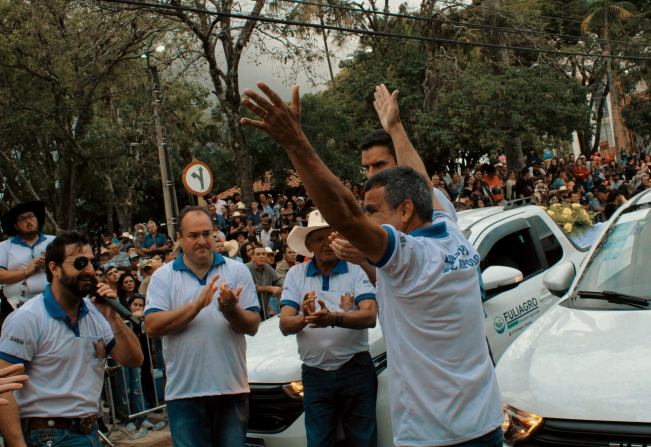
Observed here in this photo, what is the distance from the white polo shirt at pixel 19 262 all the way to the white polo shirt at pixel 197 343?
246 centimetres

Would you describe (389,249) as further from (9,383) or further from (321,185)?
(9,383)

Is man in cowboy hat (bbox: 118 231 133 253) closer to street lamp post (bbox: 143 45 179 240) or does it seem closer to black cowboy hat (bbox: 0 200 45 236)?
street lamp post (bbox: 143 45 179 240)

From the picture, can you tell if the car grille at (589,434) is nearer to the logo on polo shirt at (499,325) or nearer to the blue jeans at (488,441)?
the blue jeans at (488,441)

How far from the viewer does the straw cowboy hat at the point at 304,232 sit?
4125mm

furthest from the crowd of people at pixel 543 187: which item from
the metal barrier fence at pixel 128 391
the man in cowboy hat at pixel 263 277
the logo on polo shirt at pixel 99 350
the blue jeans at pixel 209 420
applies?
the logo on polo shirt at pixel 99 350

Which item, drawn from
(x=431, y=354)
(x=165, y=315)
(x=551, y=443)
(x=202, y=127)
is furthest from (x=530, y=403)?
(x=202, y=127)

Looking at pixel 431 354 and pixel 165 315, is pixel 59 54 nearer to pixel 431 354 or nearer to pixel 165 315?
pixel 165 315


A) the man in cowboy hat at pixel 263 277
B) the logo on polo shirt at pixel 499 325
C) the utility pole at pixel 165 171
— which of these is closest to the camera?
the logo on polo shirt at pixel 499 325

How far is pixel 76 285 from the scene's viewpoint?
3293 millimetres

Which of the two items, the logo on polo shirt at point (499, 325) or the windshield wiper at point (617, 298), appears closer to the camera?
the windshield wiper at point (617, 298)

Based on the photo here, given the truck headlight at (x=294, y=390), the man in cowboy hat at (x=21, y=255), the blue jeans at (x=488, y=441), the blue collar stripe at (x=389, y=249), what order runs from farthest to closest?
the man in cowboy hat at (x=21, y=255) < the truck headlight at (x=294, y=390) < the blue jeans at (x=488, y=441) < the blue collar stripe at (x=389, y=249)

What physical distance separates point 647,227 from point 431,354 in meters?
2.55

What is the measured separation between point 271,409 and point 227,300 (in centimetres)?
120

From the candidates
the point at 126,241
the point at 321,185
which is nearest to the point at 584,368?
the point at 321,185
